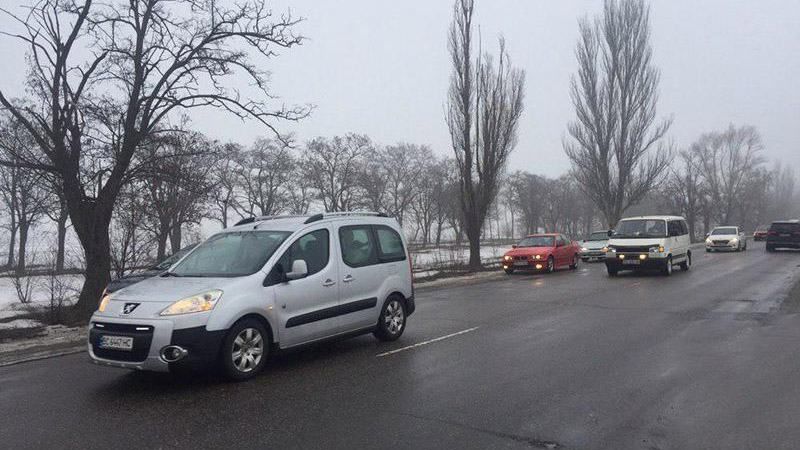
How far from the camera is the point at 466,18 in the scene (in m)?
24.0

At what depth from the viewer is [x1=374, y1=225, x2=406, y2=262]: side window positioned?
8352 millimetres

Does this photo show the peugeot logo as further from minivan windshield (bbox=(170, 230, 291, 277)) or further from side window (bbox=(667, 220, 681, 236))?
side window (bbox=(667, 220, 681, 236))

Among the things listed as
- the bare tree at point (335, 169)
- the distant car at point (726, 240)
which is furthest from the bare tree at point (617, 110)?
the bare tree at point (335, 169)

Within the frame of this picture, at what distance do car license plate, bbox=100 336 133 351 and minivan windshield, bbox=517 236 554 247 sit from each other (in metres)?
18.9

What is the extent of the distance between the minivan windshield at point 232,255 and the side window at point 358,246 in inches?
35.3

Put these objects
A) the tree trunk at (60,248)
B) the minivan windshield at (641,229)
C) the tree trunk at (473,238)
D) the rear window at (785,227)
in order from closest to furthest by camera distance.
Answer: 1. the tree trunk at (60,248)
2. the minivan windshield at (641,229)
3. the tree trunk at (473,238)
4. the rear window at (785,227)

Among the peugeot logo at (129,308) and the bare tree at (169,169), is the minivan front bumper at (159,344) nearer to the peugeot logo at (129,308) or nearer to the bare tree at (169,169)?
the peugeot logo at (129,308)

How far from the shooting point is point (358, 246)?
791cm

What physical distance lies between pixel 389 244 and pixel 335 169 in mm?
52217

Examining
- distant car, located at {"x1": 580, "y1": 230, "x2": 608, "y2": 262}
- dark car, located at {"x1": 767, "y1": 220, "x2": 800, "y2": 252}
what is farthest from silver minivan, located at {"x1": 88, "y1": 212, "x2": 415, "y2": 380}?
dark car, located at {"x1": 767, "y1": 220, "x2": 800, "y2": 252}

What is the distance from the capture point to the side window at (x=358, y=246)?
7.66m

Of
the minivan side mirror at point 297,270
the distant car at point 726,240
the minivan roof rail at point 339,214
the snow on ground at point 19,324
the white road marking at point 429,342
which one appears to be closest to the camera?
the minivan side mirror at point 297,270

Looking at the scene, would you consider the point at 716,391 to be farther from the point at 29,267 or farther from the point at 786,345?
the point at 29,267

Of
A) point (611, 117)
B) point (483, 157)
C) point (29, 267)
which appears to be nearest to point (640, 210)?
point (611, 117)
